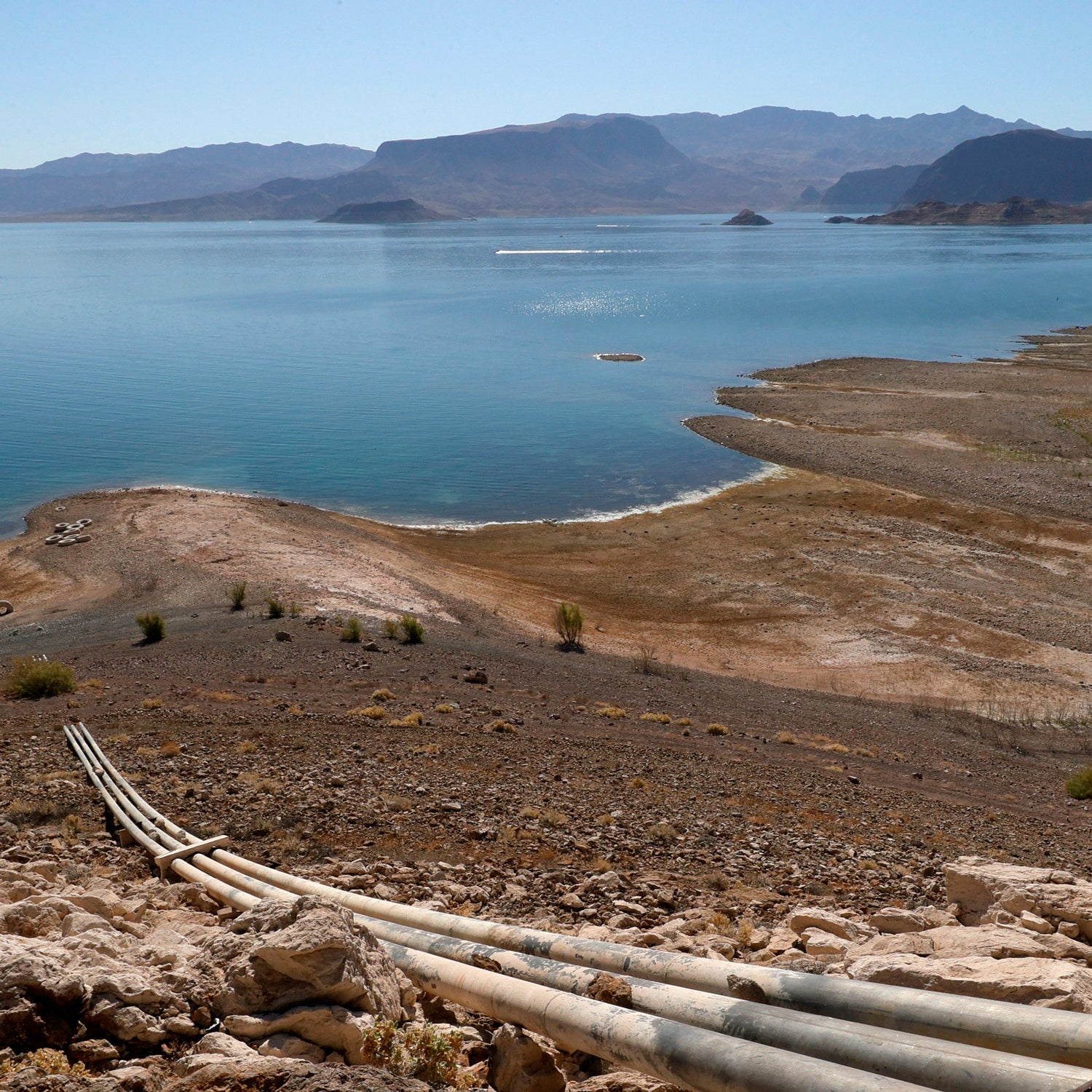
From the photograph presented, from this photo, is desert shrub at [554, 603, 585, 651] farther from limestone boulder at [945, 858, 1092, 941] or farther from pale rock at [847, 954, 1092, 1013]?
pale rock at [847, 954, 1092, 1013]

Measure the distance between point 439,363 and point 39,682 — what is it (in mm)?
51563

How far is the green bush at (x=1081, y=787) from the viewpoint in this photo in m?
13.3

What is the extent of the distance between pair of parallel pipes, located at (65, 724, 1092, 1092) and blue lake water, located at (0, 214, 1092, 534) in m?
29.3

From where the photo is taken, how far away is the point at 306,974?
4762mm

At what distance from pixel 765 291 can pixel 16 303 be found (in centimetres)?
7748

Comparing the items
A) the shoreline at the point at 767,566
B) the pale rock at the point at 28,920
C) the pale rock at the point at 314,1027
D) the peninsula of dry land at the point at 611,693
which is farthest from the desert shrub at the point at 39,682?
the pale rock at the point at 314,1027

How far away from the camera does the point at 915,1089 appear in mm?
3295

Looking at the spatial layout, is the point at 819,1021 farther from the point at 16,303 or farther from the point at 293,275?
the point at 293,275

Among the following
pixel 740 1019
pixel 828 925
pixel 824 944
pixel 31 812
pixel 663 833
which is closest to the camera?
pixel 740 1019

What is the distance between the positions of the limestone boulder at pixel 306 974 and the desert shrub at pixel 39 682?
11659 mm

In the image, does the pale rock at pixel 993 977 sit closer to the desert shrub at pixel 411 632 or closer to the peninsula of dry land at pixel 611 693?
the peninsula of dry land at pixel 611 693

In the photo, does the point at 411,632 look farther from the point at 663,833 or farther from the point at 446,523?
the point at 446,523

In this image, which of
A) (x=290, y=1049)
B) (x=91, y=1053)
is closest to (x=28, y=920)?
(x=91, y=1053)

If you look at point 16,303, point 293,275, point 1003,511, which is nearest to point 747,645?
point 1003,511
